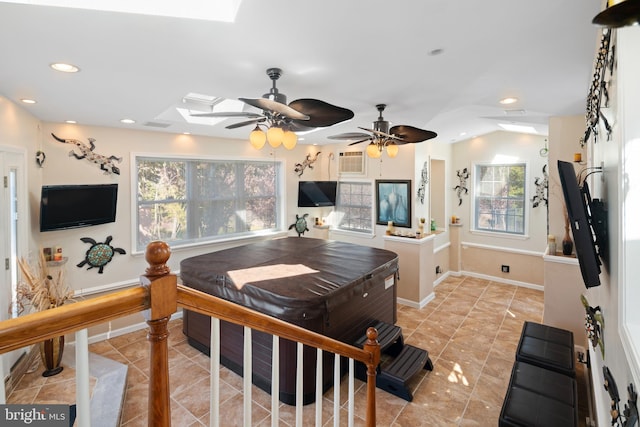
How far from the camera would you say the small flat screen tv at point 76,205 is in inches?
136

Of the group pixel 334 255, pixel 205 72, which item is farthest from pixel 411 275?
pixel 205 72

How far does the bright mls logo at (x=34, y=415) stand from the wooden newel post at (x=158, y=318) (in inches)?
6.9

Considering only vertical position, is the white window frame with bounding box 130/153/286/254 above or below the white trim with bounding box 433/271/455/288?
above

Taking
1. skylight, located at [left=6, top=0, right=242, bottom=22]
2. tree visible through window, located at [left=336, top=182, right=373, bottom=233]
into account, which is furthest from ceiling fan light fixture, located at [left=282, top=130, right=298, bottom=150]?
tree visible through window, located at [left=336, top=182, right=373, bottom=233]

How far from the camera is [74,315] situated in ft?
2.12

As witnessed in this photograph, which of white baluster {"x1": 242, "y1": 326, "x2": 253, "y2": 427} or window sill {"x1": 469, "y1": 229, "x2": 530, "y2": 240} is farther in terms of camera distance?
window sill {"x1": 469, "y1": 229, "x2": 530, "y2": 240}

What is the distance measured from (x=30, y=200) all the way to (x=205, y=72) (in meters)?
2.58

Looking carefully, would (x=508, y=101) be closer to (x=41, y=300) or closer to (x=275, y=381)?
(x=275, y=381)

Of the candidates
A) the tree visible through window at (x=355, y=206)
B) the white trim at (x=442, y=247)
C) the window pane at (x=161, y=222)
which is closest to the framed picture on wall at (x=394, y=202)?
the tree visible through window at (x=355, y=206)

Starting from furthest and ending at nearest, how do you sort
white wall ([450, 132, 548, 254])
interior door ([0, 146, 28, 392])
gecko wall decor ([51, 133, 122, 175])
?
white wall ([450, 132, 548, 254]) → gecko wall decor ([51, 133, 122, 175]) → interior door ([0, 146, 28, 392])

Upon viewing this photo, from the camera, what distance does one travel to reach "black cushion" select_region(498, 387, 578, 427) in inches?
75.8

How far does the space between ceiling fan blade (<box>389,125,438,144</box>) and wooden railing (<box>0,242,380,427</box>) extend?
2582 millimetres

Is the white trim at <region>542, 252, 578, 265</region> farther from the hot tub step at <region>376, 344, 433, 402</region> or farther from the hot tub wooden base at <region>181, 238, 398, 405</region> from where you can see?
the hot tub step at <region>376, 344, 433, 402</region>

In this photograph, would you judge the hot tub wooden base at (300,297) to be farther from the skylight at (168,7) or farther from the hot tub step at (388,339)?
the skylight at (168,7)
